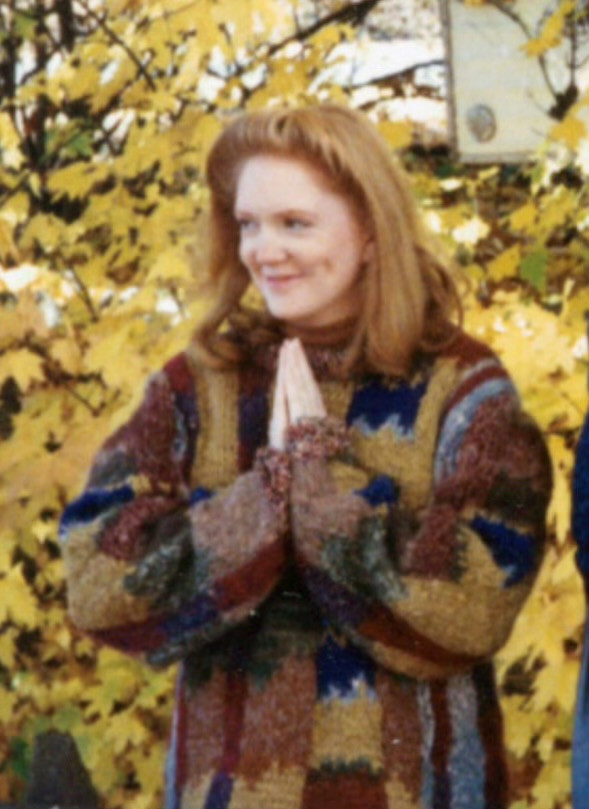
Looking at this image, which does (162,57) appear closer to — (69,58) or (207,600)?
(69,58)

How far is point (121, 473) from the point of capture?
212cm

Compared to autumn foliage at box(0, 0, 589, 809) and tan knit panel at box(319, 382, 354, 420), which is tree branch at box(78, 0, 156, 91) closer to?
autumn foliage at box(0, 0, 589, 809)

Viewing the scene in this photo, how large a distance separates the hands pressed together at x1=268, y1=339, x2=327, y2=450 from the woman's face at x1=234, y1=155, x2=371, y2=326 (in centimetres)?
6

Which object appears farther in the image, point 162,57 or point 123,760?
point 123,760

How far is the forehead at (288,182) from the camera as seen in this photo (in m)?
2.10

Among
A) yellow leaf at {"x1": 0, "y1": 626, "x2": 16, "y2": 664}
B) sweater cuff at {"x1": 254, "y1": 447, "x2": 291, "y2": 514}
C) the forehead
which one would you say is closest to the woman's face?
the forehead

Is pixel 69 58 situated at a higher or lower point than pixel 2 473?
higher

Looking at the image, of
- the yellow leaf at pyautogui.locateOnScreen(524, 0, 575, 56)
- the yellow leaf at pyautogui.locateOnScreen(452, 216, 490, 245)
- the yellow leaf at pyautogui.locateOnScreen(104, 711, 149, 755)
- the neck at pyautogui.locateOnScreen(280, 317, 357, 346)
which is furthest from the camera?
the yellow leaf at pyautogui.locateOnScreen(104, 711, 149, 755)

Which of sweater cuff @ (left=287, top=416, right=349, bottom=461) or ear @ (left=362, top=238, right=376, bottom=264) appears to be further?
ear @ (left=362, top=238, right=376, bottom=264)

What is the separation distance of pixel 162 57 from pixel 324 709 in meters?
1.45

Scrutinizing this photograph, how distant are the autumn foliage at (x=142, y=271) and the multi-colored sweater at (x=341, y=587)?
0.64 metres

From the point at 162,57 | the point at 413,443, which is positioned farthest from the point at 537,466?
the point at 162,57

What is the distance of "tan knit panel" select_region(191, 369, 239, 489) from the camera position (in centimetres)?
214

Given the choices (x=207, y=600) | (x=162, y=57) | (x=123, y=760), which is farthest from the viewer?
(x=123, y=760)
